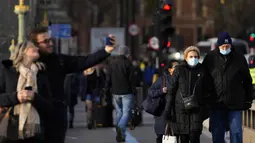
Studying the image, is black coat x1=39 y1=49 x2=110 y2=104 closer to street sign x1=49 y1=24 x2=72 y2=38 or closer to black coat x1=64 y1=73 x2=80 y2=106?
black coat x1=64 y1=73 x2=80 y2=106

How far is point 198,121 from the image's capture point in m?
11.9

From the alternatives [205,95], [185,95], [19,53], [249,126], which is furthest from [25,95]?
[249,126]

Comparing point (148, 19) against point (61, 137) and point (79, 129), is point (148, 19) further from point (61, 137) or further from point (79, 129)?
point (61, 137)

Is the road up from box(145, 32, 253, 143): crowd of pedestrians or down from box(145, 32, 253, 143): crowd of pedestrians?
down

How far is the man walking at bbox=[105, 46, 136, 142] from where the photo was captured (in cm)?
1689

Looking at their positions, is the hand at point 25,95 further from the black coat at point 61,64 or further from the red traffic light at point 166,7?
the red traffic light at point 166,7

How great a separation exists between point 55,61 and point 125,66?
8.88m

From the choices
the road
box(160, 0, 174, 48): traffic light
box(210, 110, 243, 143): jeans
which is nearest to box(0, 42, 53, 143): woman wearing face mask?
box(210, 110, 243, 143): jeans

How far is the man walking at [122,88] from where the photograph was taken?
16891 millimetres

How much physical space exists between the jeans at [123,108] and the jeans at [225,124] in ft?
14.6

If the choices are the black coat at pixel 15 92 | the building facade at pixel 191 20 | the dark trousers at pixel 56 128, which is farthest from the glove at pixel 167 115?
the building facade at pixel 191 20

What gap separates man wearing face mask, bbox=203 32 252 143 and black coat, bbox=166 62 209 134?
332 mm

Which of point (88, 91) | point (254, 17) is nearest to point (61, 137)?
point (88, 91)

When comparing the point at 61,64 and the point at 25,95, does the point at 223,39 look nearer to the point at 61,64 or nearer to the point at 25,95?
the point at 61,64
